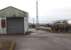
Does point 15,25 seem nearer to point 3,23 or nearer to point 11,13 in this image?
point 3,23

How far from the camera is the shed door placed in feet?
119

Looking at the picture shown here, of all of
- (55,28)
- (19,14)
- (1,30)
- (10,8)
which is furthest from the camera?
(55,28)

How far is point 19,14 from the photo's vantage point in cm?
3766

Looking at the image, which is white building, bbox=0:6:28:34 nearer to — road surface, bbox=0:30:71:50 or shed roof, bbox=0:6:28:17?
shed roof, bbox=0:6:28:17

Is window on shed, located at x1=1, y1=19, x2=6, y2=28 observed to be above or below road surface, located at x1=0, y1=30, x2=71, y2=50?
above

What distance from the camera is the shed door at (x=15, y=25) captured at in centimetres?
3619

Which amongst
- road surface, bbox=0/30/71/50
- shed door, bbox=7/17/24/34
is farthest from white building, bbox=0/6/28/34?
road surface, bbox=0/30/71/50

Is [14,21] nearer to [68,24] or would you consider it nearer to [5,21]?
[5,21]

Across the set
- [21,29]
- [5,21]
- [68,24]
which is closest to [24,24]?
[21,29]

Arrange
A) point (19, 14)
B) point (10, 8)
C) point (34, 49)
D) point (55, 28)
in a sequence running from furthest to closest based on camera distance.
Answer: point (55, 28) → point (10, 8) → point (19, 14) → point (34, 49)

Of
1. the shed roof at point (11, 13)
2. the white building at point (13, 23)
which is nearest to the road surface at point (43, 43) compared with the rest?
the white building at point (13, 23)

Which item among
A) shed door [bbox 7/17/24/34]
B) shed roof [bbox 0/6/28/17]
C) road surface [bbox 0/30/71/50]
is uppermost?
shed roof [bbox 0/6/28/17]

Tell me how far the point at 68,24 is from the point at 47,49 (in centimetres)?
2987

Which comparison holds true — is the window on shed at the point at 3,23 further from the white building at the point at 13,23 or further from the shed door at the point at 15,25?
the shed door at the point at 15,25
